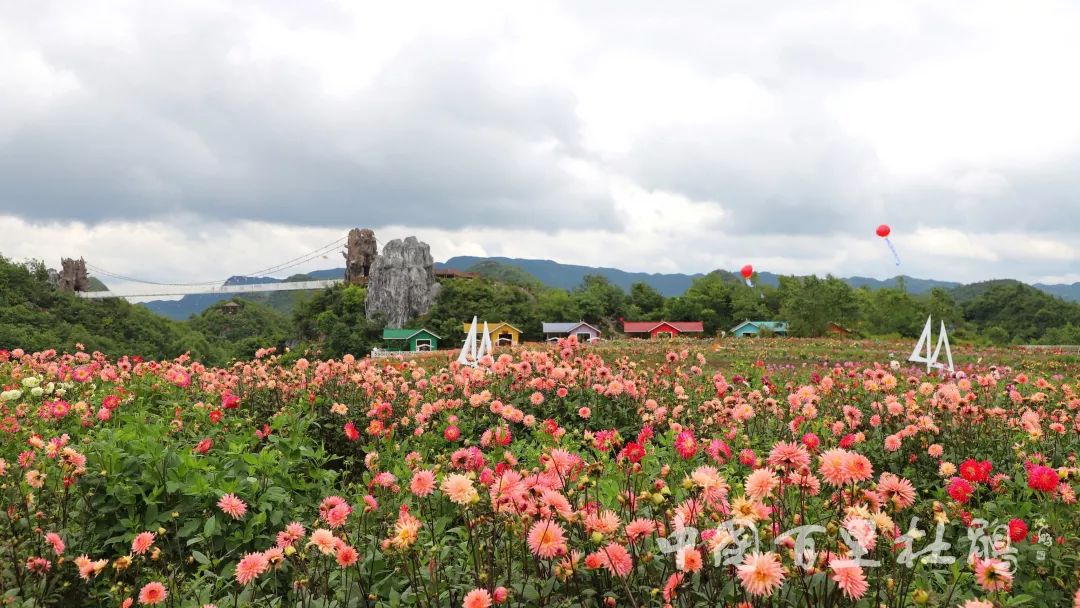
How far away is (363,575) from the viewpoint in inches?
105

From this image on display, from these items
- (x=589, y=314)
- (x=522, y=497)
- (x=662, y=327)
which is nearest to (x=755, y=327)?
(x=662, y=327)

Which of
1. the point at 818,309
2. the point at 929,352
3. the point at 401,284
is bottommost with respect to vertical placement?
the point at 929,352

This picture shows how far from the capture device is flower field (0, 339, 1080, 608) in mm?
1923

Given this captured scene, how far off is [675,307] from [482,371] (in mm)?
51915

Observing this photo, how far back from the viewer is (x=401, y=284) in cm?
7750

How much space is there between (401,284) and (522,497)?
7708 centimetres

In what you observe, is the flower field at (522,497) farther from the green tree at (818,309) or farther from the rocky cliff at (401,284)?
the rocky cliff at (401,284)

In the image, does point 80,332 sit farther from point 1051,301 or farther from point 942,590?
point 1051,301

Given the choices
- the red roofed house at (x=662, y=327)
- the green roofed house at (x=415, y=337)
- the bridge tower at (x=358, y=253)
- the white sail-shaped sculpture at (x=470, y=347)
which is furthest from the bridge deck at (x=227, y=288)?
the white sail-shaped sculpture at (x=470, y=347)

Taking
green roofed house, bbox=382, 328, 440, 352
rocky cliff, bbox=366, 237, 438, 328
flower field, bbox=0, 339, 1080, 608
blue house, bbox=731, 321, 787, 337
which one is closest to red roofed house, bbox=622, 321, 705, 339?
blue house, bbox=731, 321, 787, 337

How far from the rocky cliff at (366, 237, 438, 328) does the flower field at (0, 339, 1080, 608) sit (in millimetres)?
67789

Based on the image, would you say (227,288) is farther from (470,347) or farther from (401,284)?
(470,347)

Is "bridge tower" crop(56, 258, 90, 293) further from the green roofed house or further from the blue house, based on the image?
the blue house

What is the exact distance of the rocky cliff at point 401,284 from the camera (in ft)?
248
